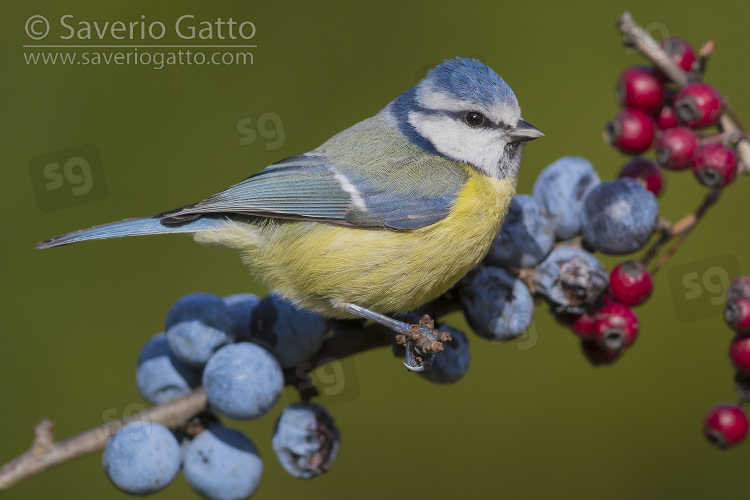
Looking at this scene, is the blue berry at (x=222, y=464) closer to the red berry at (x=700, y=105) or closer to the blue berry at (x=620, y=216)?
the blue berry at (x=620, y=216)

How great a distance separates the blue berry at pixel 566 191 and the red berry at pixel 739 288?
347 mm

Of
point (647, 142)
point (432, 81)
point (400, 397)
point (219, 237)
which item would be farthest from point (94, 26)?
point (647, 142)

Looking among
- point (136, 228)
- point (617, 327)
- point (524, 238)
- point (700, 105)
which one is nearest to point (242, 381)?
point (136, 228)

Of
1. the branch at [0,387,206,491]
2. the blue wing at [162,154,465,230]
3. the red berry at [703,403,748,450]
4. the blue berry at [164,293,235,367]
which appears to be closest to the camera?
the branch at [0,387,206,491]

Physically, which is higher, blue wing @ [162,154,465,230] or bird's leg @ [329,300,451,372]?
blue wing @ [162,154,465,230]

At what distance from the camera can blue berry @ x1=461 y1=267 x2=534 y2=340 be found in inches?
65.9

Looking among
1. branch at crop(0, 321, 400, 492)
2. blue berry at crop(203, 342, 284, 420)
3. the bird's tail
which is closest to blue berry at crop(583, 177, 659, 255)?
branch at crop(0, 321, 400, 492)

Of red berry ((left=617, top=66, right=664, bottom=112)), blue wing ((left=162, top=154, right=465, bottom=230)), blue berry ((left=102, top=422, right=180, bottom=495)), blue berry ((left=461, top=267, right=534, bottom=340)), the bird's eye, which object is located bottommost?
blue berry ((left=102, top=422, right=180, bottom=495))

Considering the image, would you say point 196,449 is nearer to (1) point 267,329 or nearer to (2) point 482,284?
(1) point 267,329

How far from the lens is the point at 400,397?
2514 millimetres

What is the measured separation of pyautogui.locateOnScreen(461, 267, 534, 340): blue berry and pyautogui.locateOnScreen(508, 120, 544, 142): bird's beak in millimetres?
337

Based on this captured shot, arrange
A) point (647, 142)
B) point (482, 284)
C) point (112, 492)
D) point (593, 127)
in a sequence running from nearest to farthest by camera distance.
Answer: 1. point (482, 284)
2. point (647, 142)
3. point (112, 492)
4. point (593, 127)

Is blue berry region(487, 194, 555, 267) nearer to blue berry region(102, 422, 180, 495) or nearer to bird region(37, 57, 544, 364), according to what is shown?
bird region(37, 57, 544, 364)

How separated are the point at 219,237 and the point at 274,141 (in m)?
0.63
